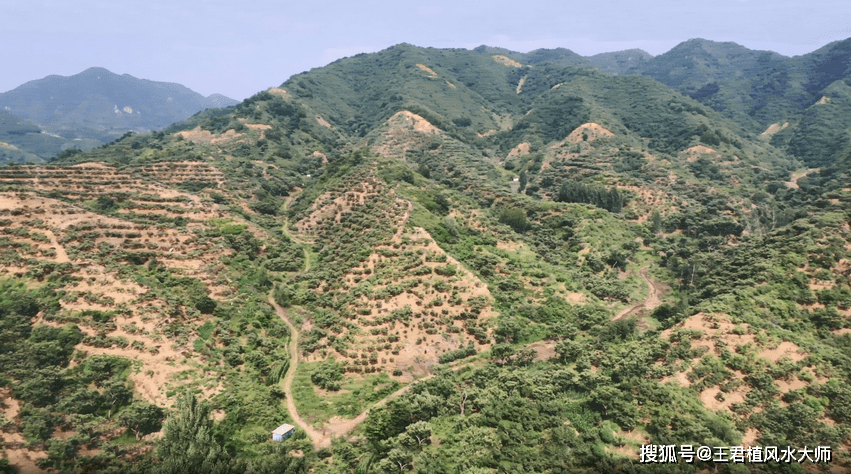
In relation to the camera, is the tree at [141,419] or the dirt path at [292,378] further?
the dirt path at [292,378]

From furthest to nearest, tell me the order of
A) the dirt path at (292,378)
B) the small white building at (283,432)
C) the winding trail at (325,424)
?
the dirt path at (292,378), the winding trail at (325,424), the small white building at (283,432)

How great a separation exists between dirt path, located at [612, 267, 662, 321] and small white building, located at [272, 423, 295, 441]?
4659 centimetres

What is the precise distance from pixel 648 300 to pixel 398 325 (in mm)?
43255

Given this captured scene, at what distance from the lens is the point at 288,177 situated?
389 feet

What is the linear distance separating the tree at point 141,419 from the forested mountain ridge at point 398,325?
6.5 inches

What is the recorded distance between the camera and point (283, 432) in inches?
1507

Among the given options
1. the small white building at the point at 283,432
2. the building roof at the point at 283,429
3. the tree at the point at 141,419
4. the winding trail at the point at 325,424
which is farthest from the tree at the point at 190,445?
the winding trail at the point at 325,424

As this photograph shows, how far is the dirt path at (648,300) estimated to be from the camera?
62.8 meters

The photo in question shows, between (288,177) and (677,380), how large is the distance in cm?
10680

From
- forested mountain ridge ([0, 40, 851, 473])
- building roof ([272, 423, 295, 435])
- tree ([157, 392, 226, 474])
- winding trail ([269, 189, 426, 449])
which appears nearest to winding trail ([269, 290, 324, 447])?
winding trail ([269, 189, 426, 449])

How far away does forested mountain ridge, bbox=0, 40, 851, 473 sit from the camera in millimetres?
35406

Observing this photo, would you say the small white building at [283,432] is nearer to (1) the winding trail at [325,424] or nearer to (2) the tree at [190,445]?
(1) the winding trail at [325,424]

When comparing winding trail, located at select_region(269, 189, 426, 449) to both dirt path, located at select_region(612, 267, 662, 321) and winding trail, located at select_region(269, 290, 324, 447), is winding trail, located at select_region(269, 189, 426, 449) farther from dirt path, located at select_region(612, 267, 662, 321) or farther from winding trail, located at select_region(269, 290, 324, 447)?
dirt path, located at select_region(612, 267, 662, 321)

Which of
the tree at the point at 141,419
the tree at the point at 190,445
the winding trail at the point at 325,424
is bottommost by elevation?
the winding trail at the point at 325,424
